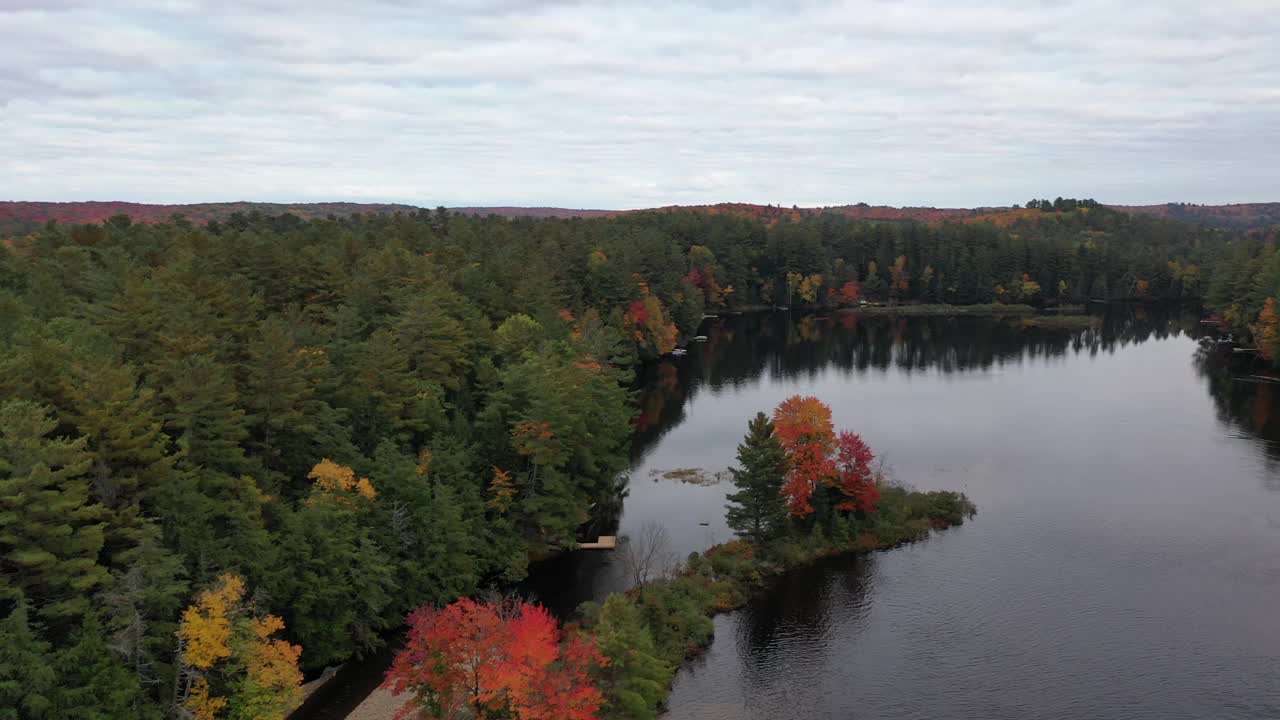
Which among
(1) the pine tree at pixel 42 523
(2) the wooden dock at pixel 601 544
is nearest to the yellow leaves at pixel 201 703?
(1) the pine tree at pixel 42 523

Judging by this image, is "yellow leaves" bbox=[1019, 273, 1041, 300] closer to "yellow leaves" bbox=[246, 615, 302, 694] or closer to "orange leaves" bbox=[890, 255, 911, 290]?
"orange leaves" bbox=[890, 255, 911, 290]

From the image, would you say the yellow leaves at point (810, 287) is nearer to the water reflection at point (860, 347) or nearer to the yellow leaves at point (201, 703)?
the water reflection at point (860, 347)

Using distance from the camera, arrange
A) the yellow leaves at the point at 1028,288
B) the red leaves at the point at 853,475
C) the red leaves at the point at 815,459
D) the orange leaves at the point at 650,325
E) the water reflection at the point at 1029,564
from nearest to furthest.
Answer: the water reflection at the point at 1029,564 → the red leaves at the point at 815,459 → the red leaves at the point at 853,475 → the orange leaves at the point at 650,325 → the yellow leaves at the point at 1028,288

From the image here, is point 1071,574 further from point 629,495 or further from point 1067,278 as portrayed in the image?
point 1067,278

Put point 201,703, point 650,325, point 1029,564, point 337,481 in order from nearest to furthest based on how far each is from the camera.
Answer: point 201,703
point 337,481
point 1029,564
point 650,325

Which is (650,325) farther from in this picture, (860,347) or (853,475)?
(853,475)

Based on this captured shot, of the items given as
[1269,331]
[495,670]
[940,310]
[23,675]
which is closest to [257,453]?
[23,675]

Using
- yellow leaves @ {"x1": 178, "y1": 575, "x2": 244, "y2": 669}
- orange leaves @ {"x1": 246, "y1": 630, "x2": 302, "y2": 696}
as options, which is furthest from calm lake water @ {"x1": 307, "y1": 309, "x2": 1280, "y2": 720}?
yellow leaves @ {"x1": 178, "y1": 575, "x2": 244, "y2": 669}
